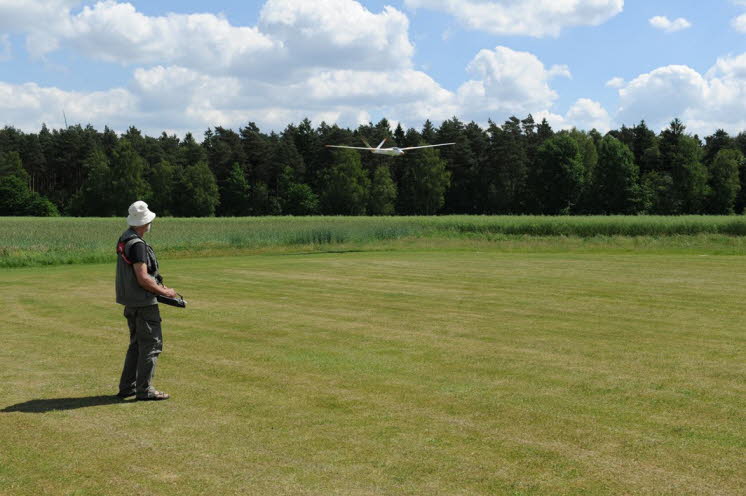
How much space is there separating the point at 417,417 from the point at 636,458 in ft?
7.64

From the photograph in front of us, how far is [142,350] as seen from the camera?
898 centimetres

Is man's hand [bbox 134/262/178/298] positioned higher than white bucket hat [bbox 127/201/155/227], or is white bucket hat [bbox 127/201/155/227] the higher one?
white bucket hat [bbox 127/201/155/227]

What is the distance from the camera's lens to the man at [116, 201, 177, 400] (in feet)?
28.6

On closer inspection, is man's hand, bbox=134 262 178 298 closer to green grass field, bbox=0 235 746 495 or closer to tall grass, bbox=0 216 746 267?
green grass field, bbox=0 235 746 495

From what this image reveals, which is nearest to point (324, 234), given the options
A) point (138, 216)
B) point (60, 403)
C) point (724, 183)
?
point (138, 216)

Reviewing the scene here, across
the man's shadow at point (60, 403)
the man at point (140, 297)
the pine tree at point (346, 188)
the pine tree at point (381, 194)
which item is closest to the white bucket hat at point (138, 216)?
the man at point (140, 297)

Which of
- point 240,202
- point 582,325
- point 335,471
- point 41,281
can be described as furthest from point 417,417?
point 240,202

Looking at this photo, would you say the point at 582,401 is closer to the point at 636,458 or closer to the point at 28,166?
the point at 636,458

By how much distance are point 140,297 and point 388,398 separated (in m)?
3.19

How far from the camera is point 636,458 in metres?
6.67

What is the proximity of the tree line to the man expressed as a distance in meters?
102

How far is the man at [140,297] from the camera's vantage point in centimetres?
870

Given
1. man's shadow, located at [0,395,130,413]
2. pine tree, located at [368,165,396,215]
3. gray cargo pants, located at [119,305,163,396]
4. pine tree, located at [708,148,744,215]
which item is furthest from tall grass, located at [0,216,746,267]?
pine tree, located at [368,165,396,215]

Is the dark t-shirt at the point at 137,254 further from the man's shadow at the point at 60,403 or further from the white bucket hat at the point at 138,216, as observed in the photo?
the man's shadow at the point at 60,403
